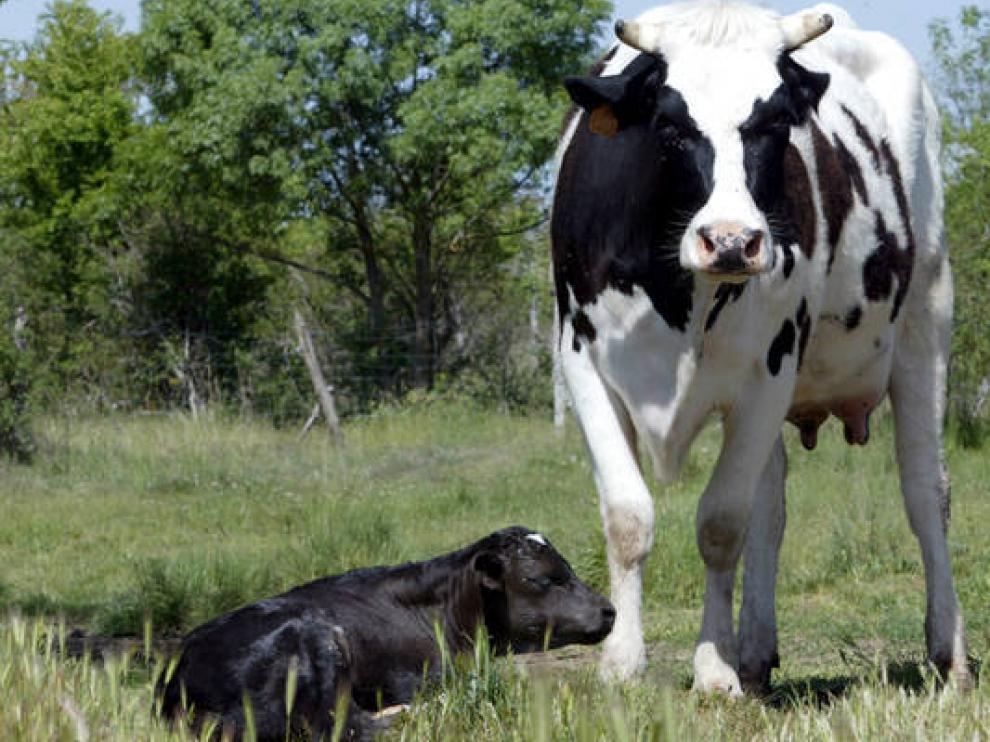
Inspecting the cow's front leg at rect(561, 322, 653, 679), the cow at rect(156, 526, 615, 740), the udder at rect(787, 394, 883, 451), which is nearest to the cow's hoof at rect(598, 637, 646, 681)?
the cow's front leg at rect(561, 322, 653, 679)

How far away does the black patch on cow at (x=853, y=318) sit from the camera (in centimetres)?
675

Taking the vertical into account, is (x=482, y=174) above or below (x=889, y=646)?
above

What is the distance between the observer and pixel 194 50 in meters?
29.4

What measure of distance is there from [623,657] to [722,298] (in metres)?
1.26

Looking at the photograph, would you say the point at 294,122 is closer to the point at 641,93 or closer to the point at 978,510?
the point at 978,510

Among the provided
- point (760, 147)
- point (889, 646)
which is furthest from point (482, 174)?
point (760, 147)

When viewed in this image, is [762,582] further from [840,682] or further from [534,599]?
[534,599]

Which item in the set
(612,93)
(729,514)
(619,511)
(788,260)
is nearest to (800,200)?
(788,260)

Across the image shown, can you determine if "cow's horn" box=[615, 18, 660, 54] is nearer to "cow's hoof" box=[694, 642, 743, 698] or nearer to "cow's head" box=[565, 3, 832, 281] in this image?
"cow's head" box=[565, 3, 832, 281]

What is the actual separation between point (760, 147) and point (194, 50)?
82.0ft

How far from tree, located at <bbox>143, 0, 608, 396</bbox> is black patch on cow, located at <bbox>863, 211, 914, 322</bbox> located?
20.3 metres

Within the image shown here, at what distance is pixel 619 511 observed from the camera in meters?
5.88

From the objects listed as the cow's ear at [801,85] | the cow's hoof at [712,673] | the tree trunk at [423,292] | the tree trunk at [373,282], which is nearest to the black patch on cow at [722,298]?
the cow's ear at [801,85]

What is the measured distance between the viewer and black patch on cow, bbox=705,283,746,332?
5832 mm
